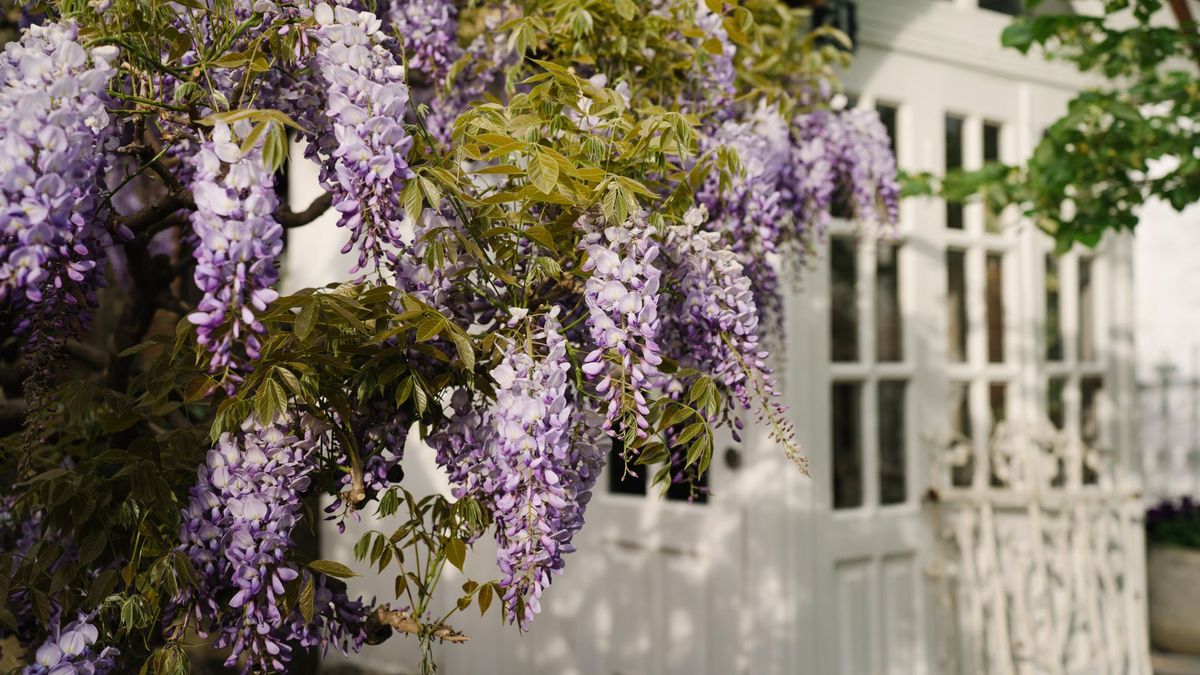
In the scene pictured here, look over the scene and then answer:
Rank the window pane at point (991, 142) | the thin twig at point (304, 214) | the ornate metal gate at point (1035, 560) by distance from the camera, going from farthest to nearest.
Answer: the window pane at point (991, 142), the ornate metal gate at point (1035, 560), the thin twig at point (304, 214)

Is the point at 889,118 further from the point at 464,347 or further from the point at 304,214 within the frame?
the point at 464,347

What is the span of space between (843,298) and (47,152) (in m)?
2.70

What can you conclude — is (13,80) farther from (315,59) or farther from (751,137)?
(751,137)

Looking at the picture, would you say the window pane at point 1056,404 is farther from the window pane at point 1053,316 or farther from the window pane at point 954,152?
the window pane at point 954,152

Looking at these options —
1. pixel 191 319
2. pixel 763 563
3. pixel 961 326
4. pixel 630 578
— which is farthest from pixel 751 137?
pixel 961 326

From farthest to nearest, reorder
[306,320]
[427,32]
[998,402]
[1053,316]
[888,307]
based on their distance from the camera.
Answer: [1053,316] < [998,402] < [888,307] < [427,32] < [306,320]

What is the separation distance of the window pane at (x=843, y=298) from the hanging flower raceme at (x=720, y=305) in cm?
199

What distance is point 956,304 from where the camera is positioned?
3.75m

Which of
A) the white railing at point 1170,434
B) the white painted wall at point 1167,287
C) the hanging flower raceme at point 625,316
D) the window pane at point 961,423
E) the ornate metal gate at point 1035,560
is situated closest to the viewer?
the hanging flower raceme at point 625,316

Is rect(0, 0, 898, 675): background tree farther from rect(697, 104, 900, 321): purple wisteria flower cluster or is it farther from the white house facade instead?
the white house facade

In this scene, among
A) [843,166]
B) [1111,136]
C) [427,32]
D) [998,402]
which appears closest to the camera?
[427,32]

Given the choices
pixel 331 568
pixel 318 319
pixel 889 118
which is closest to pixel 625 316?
pixel 318 319

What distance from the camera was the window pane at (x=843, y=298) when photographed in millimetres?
3391

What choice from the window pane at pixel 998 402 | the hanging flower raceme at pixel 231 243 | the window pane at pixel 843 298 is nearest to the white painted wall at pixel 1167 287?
the window pane at pixel 998 402
